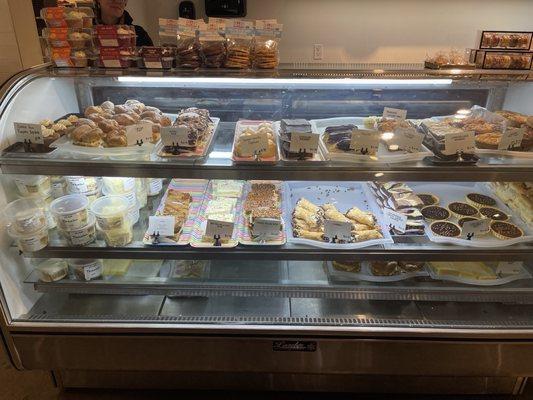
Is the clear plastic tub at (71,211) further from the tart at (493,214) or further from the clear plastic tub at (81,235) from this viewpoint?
the tart at (493,214)

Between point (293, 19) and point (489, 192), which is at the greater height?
point (293, 19)

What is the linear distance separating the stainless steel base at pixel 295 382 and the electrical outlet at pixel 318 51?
353 centimetres

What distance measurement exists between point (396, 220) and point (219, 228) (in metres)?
0.95

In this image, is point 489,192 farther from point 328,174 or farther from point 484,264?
point 328,174

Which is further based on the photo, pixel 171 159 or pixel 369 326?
pixel 369 326

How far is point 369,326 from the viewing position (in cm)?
206

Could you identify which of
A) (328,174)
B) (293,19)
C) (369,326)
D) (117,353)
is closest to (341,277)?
(369,326)

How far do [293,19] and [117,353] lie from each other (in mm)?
3811

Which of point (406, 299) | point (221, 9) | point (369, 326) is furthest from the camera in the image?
point (221, 9)

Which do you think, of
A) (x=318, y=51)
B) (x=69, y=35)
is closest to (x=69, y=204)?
(x=69, y=35)

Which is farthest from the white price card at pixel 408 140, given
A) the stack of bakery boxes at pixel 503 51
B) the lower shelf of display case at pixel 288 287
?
the stack of bakery boxes at pixel 503 51

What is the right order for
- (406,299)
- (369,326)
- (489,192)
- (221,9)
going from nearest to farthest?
(369,326), (406,299), (489,192), (221,9)

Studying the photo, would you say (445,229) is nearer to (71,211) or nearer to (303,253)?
(303,253)

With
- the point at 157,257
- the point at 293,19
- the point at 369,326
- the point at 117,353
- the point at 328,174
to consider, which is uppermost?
the point at 293,19
